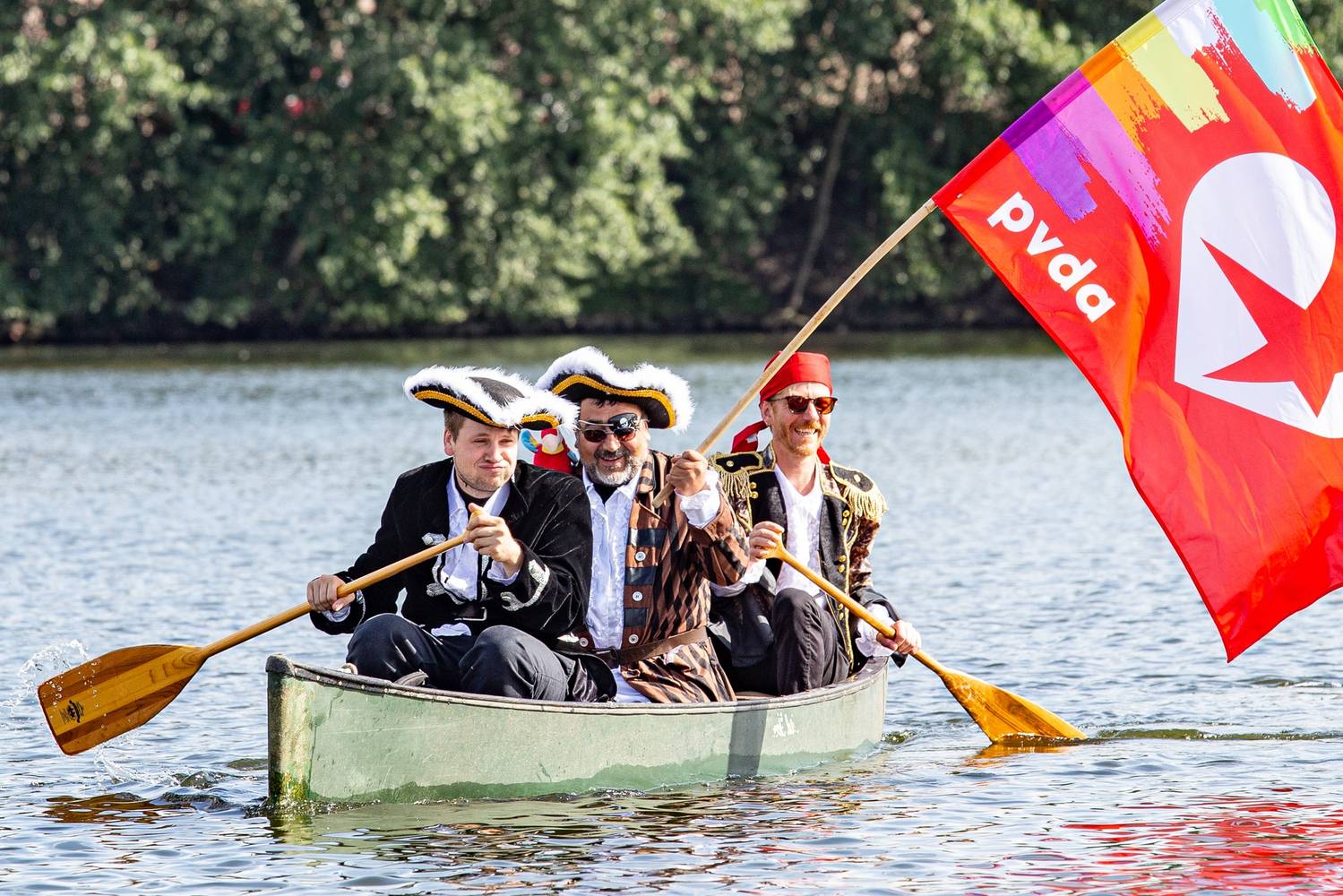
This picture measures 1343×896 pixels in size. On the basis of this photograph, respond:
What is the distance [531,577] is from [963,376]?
30.2 m

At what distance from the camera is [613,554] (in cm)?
936

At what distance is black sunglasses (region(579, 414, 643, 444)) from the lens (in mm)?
9094

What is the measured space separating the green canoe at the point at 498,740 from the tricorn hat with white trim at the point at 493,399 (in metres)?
1.08

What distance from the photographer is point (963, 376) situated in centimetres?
3853

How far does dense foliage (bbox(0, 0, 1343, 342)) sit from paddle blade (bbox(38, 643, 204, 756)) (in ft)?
117

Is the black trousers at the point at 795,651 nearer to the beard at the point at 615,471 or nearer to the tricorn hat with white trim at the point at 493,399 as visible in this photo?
the beard at the point at 615,471

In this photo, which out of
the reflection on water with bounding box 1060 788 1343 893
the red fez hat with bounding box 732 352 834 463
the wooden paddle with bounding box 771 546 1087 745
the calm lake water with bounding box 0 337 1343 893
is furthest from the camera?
the wooden paddle with bounding box 771 546 1087 745

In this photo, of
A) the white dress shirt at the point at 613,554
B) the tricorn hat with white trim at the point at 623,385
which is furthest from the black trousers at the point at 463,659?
the tricorn hat with white trim at the point at 623,385

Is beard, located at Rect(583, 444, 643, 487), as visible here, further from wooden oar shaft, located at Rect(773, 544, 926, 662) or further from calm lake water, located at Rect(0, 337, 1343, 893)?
calm lake water, located at Rect(0, 337, 1343, 893)

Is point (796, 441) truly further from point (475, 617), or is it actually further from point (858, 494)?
point (475, 617)

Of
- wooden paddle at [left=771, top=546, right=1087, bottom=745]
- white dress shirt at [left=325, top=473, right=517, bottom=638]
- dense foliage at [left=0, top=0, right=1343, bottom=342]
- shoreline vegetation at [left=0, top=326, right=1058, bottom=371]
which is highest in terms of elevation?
dense foliage at [left=0, top=0, right=1343, bottom=342]

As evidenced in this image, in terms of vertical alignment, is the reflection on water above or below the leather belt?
below

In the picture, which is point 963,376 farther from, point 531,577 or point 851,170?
point 531,577

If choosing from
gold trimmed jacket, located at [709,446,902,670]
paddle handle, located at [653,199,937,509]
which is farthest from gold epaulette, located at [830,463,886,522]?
paddle handle, located at [653,199,937,509]
